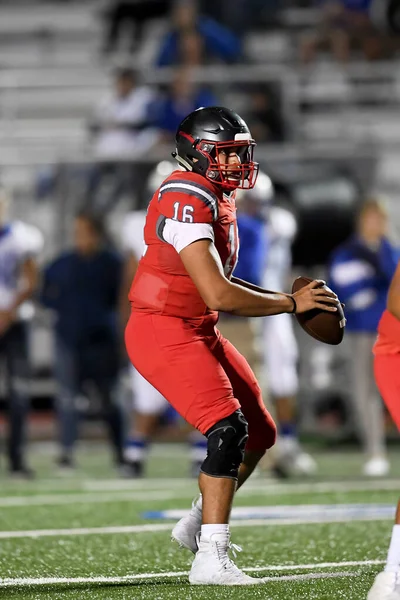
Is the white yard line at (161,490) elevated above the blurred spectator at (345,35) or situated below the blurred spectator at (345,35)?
below

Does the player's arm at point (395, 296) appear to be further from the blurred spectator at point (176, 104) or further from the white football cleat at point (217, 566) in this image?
the blurred spectator at point (176, 104)

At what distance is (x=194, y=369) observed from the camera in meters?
4.39

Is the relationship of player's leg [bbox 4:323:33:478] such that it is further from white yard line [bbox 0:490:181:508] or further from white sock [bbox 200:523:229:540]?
white sock [bbox 200:523:229:540]

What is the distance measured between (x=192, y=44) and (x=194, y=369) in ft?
26.7

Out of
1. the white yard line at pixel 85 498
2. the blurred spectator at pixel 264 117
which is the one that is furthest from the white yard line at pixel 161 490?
the blurred spectator at pixel 264 117

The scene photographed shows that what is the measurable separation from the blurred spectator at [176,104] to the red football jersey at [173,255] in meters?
6.54

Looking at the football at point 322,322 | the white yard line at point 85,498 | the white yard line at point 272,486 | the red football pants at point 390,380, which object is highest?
the football at point 322,322

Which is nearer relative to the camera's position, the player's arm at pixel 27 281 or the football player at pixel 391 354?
the football player at pixel 391 354

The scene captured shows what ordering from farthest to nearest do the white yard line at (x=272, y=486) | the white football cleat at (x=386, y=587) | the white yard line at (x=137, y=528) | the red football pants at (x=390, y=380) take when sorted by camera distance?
the white yard line at (x=272, y=486) → the white yard line at (x=137, y=528) → the red football pants at (x=390, y=380) → the white football cleat at (x=386, y=587)

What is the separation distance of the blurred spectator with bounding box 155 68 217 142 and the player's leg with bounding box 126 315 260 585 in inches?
263

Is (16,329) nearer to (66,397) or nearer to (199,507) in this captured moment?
(66,397)

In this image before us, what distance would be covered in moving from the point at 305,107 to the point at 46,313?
3.91 m

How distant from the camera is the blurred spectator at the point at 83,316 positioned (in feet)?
29.6

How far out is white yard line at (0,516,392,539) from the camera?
18.8 ft
